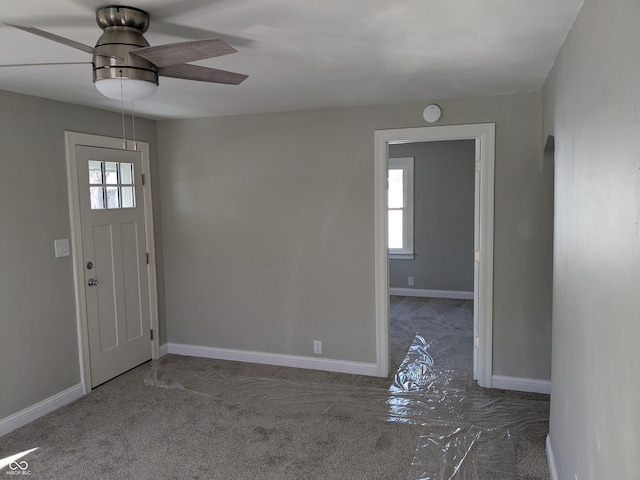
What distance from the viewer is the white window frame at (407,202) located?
7.23 m

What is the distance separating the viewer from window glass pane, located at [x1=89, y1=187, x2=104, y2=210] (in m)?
3.97

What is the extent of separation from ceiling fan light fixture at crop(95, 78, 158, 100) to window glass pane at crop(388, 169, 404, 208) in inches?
224

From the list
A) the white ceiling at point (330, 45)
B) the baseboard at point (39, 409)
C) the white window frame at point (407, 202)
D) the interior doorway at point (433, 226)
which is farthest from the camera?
the white window frame at point (407, 202)

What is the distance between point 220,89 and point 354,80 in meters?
0.95

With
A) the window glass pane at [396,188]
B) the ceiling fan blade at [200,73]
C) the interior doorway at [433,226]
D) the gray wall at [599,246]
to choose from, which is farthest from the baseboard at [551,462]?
the window glass pane at [396,188]

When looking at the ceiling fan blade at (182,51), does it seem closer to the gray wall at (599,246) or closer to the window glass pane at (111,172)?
the gray wall at (599,246)

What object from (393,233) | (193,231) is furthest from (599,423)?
(393,233)

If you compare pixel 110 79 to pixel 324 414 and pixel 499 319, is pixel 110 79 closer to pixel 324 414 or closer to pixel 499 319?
pixel 324 414

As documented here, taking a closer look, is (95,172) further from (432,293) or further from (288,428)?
(432,293)

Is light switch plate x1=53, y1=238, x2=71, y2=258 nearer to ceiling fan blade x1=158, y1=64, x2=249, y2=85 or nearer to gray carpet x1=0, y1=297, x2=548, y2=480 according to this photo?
gray carpet x1=0, y1=297, x2=548, y2=480

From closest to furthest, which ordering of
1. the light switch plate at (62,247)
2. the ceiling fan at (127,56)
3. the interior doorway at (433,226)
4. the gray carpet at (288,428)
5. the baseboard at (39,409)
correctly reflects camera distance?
the ceiling fan at (127,56) → the gray carpet at (288,428) → the baseboard at (39,409) → the light switch plate at (62,247) → the interior doorway at (433,226)

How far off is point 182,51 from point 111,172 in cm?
276

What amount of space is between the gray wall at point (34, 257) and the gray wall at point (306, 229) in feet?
3.80

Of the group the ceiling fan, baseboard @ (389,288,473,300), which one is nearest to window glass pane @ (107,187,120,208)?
the ceiling fan
